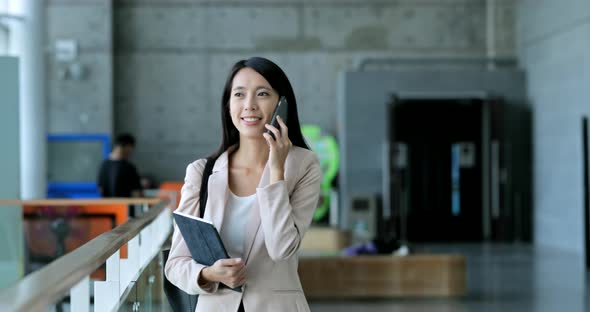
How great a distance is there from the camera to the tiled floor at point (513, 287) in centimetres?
876

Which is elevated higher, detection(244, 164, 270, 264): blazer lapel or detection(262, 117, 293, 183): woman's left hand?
detection(262, 117, 293, 183): woman's left hand

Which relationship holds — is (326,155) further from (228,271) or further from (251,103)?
(228,271)

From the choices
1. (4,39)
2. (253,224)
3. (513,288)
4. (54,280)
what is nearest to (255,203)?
(253,224)

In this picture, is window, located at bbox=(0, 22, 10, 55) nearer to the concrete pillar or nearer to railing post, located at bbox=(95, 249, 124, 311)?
the concrete pillar

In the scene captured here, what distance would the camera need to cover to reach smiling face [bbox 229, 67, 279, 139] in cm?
244

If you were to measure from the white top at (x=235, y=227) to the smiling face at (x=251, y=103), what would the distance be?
0.59ft

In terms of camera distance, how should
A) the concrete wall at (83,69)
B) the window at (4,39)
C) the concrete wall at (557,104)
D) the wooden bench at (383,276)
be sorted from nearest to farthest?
the wooden bench at (383,276) < the concrete wall at (557,104) < the window at (4,39) < the concrete wall at (83,69)

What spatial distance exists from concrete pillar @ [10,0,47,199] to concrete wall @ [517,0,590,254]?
826cm

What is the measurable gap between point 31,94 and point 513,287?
8.91 m

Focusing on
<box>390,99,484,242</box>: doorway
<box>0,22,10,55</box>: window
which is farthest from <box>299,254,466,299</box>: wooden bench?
<box>0,22,10,55</box>: window

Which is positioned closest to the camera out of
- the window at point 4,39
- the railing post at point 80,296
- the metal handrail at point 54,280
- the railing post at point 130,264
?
the metal handrail at point 54,280

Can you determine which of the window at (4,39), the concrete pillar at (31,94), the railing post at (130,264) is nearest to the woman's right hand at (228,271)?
the railing post at (130,264)

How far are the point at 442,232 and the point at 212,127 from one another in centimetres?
463

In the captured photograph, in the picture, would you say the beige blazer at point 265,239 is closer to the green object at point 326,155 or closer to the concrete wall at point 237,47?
the green object at point 326,155
